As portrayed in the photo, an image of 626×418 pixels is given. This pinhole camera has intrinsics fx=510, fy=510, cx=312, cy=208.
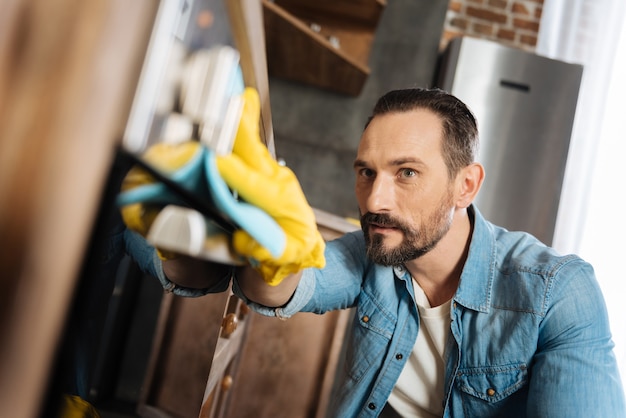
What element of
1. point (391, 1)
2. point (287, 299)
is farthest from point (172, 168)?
point (391, 1)

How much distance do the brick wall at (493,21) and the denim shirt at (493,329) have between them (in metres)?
1.56

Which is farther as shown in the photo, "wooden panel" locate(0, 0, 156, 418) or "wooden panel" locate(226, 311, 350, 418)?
"wooden panel" locate(226, 311, 350, 418)

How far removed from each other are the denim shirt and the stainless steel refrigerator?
1.03 meters

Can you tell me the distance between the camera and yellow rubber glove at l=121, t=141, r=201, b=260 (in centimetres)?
27

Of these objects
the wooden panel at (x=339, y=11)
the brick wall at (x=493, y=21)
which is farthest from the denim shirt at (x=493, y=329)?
the brick wall at (x=493, y=21)

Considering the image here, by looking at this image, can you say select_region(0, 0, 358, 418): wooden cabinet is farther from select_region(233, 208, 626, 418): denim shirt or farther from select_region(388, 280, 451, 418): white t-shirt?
select_region(388, 280, 451, 418): white t-shirt

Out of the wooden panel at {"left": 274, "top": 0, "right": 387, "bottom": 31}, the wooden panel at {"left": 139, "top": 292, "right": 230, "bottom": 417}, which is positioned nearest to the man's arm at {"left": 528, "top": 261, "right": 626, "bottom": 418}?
the wooden panel at {"left": 139, "top": 292, "right": 230, "bottom": 417}

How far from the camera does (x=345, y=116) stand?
2.40 m

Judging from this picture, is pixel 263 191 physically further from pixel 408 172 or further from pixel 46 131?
pixel 408 172

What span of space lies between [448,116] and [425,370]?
0.57 m

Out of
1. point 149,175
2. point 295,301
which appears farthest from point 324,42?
point 149,175

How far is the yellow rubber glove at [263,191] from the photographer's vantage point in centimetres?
37

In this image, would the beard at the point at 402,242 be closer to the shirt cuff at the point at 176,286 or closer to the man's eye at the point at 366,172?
the man's eye at the point at 366,172

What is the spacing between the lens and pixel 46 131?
228 millimetres
